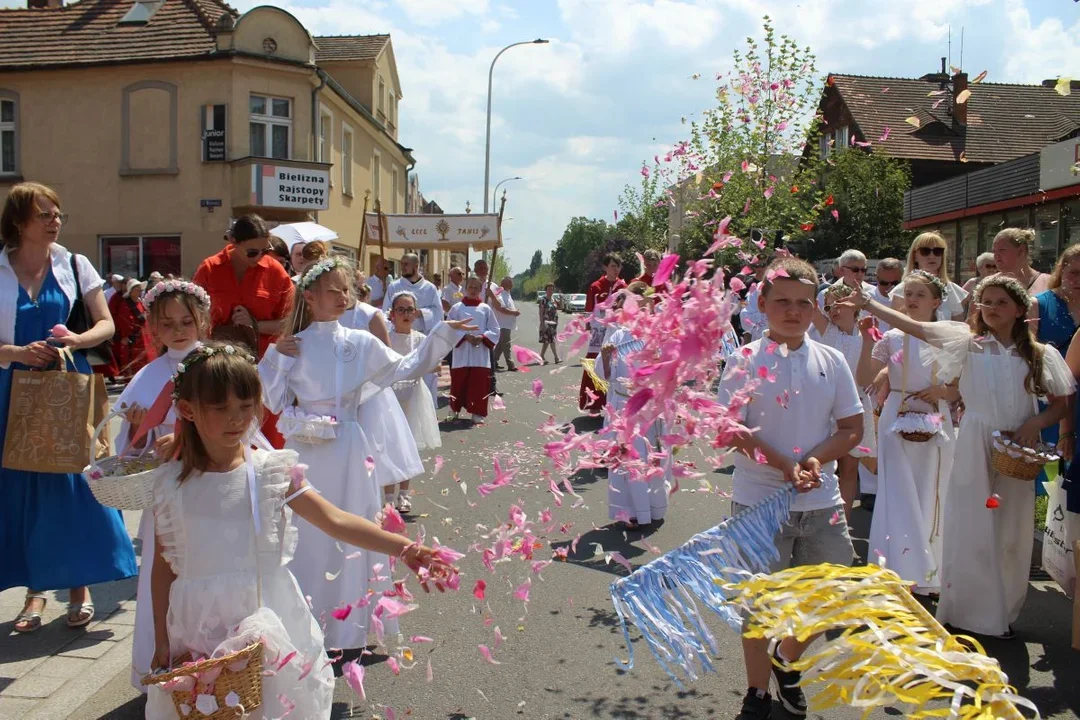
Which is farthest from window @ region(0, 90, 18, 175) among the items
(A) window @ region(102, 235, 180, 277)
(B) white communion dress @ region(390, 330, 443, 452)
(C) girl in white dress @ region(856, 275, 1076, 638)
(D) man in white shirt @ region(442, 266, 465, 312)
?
(C) girl in white dress @ region(856, 275, 1076, 638)

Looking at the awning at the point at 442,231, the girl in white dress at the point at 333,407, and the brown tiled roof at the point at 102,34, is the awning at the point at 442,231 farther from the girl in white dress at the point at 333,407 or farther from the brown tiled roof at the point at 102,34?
the girl in white dress at the point at 333,407

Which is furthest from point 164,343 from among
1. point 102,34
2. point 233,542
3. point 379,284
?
point 102,34

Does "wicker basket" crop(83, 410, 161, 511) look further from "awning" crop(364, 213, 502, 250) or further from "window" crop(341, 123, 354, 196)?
"window" crop(341, 123, 354, 196)

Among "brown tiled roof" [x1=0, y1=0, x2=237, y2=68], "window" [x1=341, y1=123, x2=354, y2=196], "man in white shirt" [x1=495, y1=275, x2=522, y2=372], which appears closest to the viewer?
"man in white shirt" [x1=495, y1=275, x2=522, y2=372]

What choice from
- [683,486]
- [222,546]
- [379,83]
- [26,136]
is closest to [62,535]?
[222,546]

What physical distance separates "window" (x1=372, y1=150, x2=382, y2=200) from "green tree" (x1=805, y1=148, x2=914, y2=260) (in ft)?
54.2

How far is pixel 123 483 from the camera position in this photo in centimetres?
331

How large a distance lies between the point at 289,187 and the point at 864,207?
18777 mm

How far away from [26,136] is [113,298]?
11.4 meters

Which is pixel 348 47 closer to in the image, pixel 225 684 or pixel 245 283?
pixel 245 283

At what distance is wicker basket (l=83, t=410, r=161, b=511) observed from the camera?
130 inches

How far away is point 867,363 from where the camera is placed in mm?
6766

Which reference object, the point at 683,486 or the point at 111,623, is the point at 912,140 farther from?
the point at 111,623

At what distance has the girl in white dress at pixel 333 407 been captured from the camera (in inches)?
200
